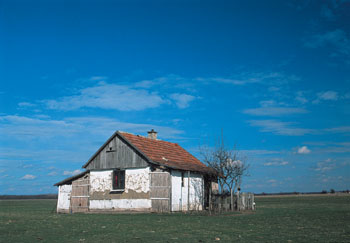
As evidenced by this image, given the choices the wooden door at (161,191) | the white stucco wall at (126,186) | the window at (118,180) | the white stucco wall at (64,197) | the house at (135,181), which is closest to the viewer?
the wooden door at (161,191)

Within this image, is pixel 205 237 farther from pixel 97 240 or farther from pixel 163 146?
pixel 163 146

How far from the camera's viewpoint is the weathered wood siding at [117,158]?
29.5 meters

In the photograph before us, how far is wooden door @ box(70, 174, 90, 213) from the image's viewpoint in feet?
105

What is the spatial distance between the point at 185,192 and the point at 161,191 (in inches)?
110

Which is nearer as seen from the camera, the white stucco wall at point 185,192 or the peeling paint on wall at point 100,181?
the white stucco wall at point 185,192

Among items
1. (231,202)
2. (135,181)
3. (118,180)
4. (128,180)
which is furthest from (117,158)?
(231,202)

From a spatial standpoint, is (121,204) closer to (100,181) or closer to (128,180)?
(128,180)

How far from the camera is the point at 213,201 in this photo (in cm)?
2911

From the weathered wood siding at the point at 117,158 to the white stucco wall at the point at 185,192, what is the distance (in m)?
2.92

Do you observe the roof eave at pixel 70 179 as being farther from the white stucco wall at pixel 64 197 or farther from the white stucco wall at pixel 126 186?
the white stucco wall at pixel 126 186

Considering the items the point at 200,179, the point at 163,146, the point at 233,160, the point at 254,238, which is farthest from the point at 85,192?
the point at 254,238

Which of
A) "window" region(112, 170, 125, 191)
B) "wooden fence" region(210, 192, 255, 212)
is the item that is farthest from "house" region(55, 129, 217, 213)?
"wooden fence" region(210, 192, 255, 212)

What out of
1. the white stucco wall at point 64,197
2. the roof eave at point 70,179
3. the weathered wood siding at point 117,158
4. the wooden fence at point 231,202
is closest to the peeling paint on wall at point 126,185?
the weathered wood siding at point 117,158

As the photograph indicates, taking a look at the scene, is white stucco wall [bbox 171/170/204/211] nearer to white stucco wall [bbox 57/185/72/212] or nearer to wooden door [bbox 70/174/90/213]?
wooden door [bbox 70/174/90/213]
